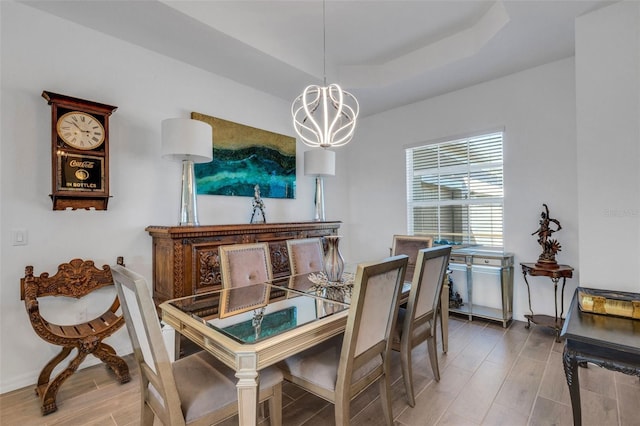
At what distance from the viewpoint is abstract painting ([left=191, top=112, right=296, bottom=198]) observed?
10.7ft

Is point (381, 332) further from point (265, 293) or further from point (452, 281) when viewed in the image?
point (452, 281)

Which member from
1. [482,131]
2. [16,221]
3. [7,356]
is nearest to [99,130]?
[16,221]

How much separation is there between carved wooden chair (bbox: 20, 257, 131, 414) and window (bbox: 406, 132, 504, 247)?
3735 millimetres

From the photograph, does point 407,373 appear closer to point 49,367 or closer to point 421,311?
point 421,311

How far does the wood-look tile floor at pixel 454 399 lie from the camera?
5.93 ft

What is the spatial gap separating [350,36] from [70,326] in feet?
12.0

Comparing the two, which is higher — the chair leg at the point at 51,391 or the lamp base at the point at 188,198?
the lamp base at the point at 188,198

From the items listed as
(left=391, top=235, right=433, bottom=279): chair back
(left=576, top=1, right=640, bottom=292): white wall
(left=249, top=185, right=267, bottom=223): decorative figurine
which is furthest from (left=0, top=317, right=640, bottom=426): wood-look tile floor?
(left=249, top=185, right=267, bottom=223): decorative figurine

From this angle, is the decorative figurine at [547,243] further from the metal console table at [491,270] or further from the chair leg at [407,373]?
the chair leg at [407,373]

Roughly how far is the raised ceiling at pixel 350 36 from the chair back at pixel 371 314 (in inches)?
96.9

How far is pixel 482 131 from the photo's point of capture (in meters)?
3.71

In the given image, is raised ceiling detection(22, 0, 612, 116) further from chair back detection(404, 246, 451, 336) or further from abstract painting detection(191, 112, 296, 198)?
chair back detection(404, 246, 451, 336)

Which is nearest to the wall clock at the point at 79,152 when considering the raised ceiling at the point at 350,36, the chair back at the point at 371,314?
the raised ceiling at the point at 350,36

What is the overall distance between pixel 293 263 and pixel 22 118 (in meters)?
2.38
